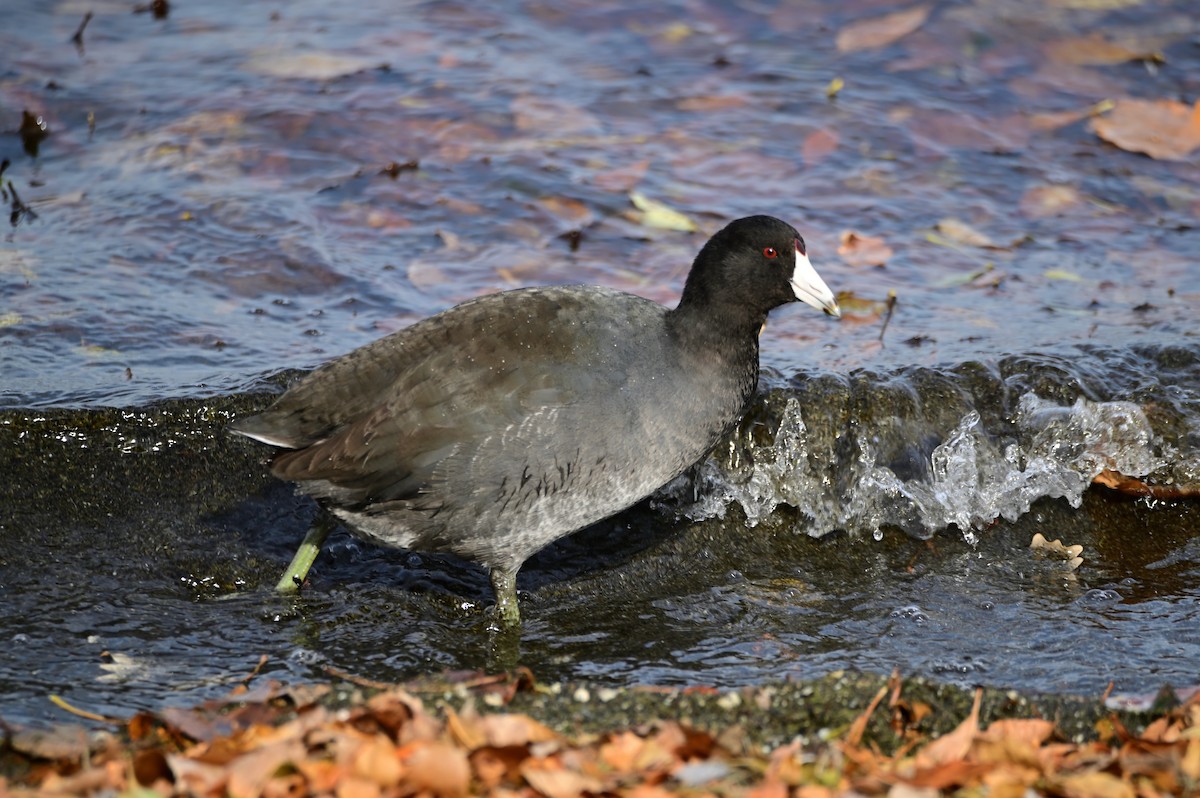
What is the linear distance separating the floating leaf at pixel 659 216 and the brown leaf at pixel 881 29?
9.76ft

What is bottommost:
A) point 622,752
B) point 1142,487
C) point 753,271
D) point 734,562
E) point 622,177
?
point 734,562

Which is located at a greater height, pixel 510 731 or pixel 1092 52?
pixel 1092 52

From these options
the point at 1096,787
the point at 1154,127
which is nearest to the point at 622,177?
the point at 1154,127

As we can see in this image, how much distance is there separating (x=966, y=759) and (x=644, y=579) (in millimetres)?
1995

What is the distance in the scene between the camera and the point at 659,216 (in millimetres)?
7766

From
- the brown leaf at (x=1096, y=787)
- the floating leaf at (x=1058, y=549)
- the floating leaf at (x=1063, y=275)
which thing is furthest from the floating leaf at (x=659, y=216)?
the brown leaf at (x=1096, y=787)

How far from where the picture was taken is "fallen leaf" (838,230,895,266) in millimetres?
7381

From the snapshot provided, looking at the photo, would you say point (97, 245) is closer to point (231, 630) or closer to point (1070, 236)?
point (231, 630)

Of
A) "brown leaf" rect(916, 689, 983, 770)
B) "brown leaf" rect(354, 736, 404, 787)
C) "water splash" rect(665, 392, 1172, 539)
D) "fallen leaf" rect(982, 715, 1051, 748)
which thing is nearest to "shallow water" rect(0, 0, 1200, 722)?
"water splash" rect(665, 392, 1172, 539)

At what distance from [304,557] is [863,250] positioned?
159 inches

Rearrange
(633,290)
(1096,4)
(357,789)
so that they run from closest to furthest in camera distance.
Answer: (357,789) < (633,290) < (1096,4)

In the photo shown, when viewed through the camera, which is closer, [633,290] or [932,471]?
[932,471]

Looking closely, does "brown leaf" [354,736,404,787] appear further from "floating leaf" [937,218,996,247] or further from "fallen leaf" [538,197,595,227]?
"floating leaf" [937,218,996,247]

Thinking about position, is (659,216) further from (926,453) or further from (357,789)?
(357,789)
